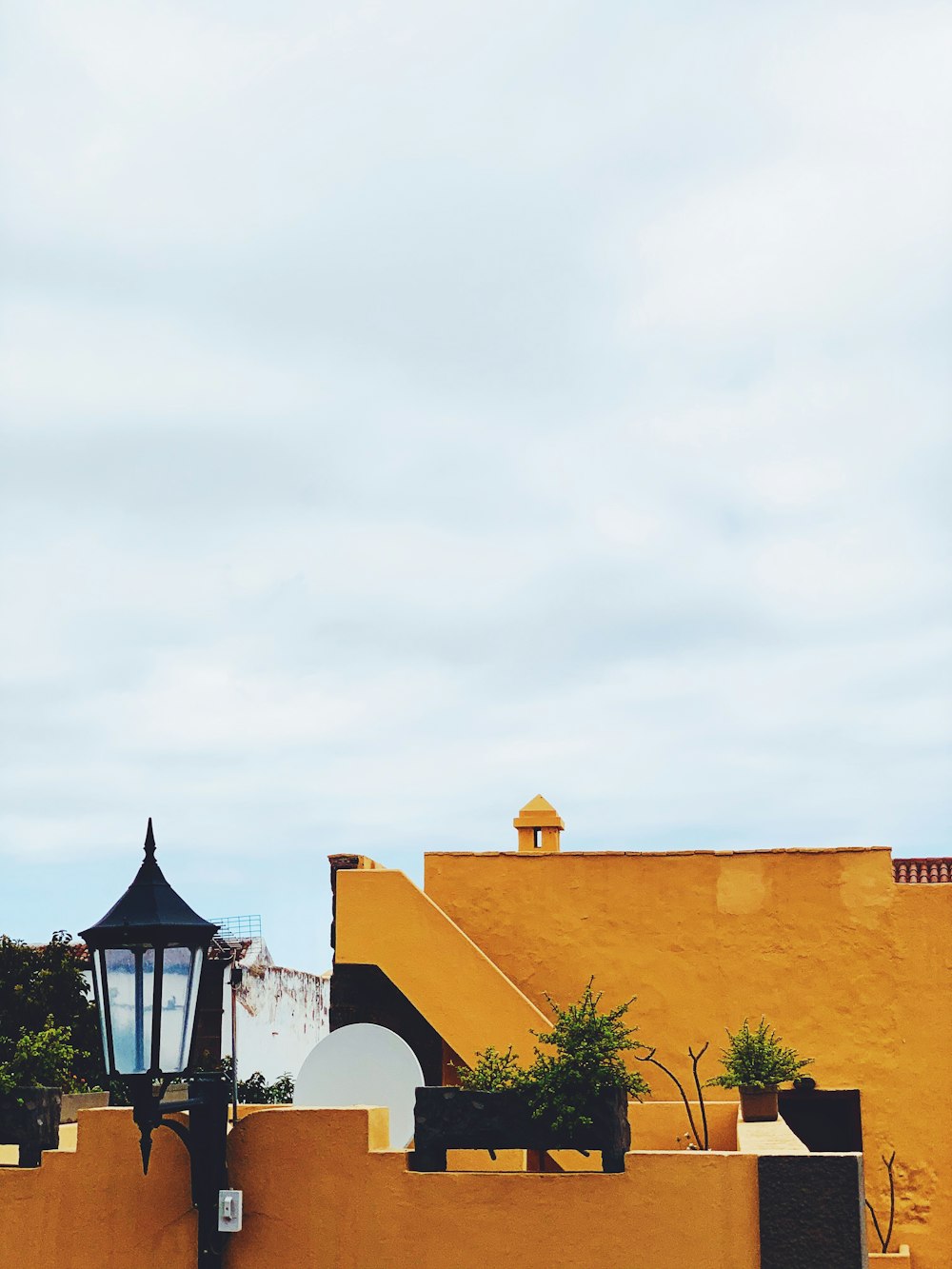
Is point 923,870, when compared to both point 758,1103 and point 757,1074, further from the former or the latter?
point 758,1103

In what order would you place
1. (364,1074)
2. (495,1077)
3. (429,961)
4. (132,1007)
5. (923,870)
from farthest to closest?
(923,870), (429,961), (364,1074), (495,1077), (132,1007)

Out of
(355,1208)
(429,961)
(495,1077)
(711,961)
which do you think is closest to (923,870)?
(711,961)

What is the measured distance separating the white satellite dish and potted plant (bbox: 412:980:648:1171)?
2.47 metres

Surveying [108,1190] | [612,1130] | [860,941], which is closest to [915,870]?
[860,941]

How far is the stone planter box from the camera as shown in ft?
34.4

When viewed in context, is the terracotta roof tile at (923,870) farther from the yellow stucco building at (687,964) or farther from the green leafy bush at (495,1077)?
the green leafy bush at (495,1077)

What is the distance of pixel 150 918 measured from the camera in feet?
24.6

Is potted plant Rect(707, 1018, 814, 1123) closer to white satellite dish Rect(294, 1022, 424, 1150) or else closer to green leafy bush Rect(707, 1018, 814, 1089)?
green leafy bush Rect(707, 1018, 814, 1089)

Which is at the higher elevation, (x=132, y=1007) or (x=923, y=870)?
(x=923, y=870)

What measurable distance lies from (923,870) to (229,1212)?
12.1 meters

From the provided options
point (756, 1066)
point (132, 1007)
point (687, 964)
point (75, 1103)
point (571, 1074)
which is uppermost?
point (132, 1007)

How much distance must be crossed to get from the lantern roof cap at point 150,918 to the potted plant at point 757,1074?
4816 mm

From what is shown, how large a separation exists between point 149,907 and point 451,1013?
7485 mm

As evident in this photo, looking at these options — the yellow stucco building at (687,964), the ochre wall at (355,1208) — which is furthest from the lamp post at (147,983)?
the yellow stucco building at (687,964)
